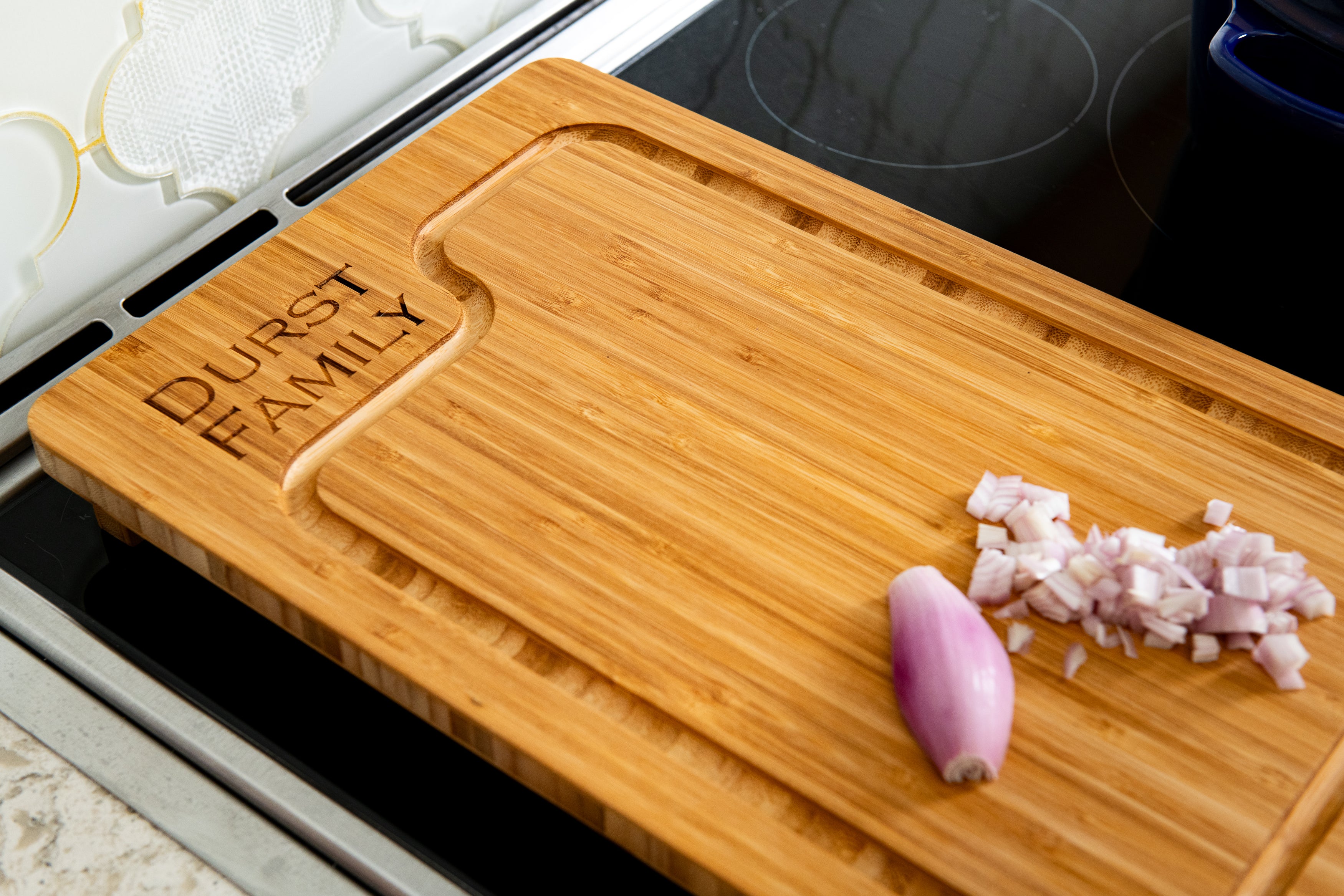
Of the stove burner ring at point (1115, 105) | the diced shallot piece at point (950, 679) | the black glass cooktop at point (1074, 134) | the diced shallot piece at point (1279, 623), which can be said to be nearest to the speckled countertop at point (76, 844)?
the diced shallot piece at point (950, 679)

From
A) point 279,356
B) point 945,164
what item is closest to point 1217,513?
point 945,164

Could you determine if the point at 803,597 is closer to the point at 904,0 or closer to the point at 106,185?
the point at 106,185

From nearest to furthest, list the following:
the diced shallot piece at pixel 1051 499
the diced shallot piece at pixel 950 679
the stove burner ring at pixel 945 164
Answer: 1. the diced shallot piece at pixel 950 679
2. the diced shallot piece at pixel 1051 499
3. the stove burner ring at pixel 945 164

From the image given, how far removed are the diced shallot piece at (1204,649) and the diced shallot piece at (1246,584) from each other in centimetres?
3

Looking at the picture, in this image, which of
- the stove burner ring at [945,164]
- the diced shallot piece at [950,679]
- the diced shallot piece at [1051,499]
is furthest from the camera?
the stove burner ring at [945,164]

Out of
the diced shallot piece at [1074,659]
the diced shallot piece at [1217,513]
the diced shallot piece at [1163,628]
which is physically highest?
the diced shallot piece at [1217,513]

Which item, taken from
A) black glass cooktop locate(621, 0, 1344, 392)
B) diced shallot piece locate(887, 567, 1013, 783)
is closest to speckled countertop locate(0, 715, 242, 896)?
diced shallot piece locate(887, 567, 1013, 783)

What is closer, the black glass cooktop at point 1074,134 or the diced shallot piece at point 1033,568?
the diced shallot piece at point 1033,568

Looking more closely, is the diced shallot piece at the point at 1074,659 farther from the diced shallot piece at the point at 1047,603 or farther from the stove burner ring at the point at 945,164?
the stove burner ring at the point at 945,164

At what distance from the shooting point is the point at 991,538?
687 millimetres

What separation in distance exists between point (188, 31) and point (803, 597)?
61 cm

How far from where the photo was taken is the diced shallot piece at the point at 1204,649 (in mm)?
650

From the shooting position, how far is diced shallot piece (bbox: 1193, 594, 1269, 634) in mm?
647

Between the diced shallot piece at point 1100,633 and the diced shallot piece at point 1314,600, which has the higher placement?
the diced shallot piece at point 1314,600
